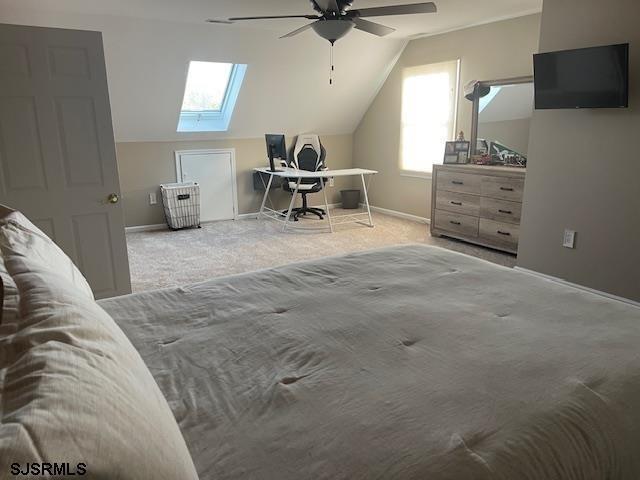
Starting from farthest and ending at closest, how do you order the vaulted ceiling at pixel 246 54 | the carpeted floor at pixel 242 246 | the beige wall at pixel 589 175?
the carpeted floor at pixel 242 246
the vaulted ceiling at pixel 246 54
the beige wall at pixel 589 175

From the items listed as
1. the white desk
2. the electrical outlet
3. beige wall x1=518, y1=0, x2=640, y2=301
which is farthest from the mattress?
the white desk

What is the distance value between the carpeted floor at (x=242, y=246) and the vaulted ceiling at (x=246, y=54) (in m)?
1.35

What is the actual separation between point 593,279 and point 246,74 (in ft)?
14.2

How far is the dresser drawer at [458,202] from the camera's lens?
4.92 metres

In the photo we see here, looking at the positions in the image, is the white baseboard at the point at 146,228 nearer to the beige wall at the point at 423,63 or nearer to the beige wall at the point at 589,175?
the beige wall at the point at 423,63

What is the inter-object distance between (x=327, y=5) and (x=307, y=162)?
10.9 feet

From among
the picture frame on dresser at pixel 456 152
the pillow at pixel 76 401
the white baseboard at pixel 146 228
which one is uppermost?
the picture frame on dresser at pixel 456 152

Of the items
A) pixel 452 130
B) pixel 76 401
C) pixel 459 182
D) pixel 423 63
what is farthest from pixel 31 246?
pixel 423 63

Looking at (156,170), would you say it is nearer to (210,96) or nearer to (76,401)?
(210,96)

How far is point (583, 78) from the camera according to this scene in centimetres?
326

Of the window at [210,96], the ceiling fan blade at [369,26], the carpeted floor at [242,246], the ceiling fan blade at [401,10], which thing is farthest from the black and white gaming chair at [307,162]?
the ceiling fan blade at [401,10]

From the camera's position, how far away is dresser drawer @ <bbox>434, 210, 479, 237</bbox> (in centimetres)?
498

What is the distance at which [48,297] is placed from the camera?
90 centimetres

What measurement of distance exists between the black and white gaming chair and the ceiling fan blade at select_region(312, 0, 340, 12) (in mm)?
3019
